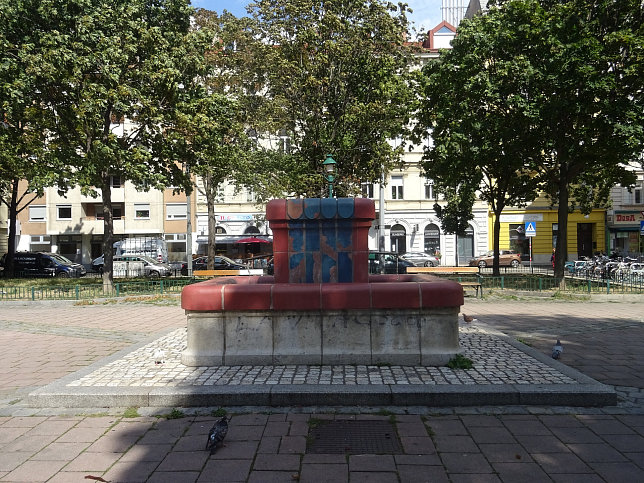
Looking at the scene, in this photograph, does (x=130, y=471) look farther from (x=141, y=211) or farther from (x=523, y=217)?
(x=141, y=211)

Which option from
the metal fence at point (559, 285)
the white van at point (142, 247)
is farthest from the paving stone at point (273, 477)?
the white van at point (142, 247)

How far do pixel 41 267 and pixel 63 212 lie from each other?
16.2 meters

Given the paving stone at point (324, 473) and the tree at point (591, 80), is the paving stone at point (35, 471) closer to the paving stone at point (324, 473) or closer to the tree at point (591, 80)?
the paving stone at point (324, 473)

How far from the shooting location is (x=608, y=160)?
60.5ft

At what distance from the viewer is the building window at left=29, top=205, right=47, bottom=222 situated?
43438 millimetres

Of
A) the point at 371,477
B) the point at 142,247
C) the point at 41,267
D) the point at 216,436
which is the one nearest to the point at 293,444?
the point at 216,436

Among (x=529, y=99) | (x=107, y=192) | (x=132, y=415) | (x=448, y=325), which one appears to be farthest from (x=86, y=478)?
(x=529, y=99)

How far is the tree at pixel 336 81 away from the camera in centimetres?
2022

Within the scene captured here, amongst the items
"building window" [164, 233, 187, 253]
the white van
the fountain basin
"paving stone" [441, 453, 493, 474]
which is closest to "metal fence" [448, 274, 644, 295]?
the fountain basin

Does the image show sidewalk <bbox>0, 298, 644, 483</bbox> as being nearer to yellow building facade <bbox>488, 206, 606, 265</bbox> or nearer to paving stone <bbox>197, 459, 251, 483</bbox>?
paving stone <bbox>197, 459, 251, 483</bbox>

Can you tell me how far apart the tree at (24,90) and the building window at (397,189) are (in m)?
27.2

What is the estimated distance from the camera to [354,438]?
4.36 m

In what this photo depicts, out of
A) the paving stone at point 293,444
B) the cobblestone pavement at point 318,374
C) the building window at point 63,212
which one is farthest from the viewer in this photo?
the building window at point 63,212

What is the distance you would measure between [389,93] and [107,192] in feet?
39.3
